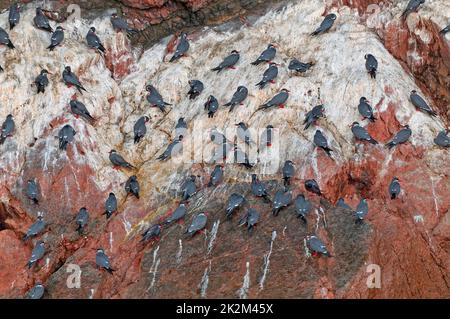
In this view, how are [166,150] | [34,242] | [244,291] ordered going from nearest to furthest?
[244,291]
[34,242]
[166,150]

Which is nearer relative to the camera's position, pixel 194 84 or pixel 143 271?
pixel 143 271

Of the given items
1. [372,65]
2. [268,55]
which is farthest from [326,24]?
[372,65]

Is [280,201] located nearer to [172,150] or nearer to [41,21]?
[172,150]

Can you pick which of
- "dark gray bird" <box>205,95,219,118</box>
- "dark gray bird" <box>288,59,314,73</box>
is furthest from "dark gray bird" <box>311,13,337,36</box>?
"dark gray bird" <box>205,95,219,118</box>

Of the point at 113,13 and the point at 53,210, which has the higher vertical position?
the point at 113,13

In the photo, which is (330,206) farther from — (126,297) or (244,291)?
(126,297)

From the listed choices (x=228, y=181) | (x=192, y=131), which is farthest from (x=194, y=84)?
(x=228, y=181)

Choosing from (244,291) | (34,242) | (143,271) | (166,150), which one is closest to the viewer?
(244,291)
